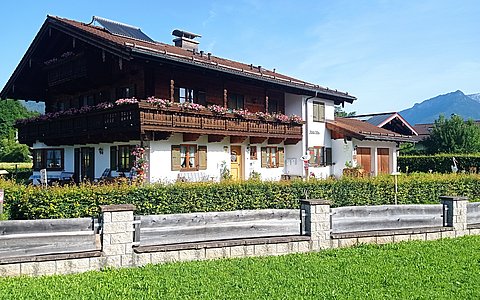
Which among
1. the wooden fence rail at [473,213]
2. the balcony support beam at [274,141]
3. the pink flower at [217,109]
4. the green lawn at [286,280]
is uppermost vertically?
the pink flower at [217,109]

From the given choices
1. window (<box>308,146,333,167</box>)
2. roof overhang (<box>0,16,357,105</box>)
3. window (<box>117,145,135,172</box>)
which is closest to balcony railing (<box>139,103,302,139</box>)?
roof overhang (<box>0,16,357,105</box>)

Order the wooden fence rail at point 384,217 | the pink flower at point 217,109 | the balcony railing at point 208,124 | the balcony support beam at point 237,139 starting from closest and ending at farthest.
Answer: the wooden fence rail at point 384,217
the balcony railing at point 208,124
the pink flower at point 217,109
the balcony support beam at point 237,139

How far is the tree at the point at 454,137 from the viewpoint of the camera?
1473 inches

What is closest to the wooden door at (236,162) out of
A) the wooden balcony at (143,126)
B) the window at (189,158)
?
the wooden balcony at (143,126)

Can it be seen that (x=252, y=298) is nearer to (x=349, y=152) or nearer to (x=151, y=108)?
(x=151, y=108)

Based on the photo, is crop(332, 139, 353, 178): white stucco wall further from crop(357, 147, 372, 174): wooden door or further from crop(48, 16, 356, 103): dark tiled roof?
crop(48, 16, 356, 103): dark tiled roof

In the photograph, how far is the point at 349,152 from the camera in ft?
84.3

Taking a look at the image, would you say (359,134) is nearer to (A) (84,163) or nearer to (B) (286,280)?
(A) (84,163)

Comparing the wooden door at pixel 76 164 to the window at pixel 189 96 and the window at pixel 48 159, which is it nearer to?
the window at pixel 48 159

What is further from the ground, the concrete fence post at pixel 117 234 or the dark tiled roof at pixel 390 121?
the dark tiled roof at pixel 390 121

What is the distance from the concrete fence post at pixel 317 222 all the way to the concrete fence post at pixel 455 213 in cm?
340

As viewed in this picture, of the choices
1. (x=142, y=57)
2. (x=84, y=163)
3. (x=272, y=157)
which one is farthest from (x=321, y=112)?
(x=84, y=163)

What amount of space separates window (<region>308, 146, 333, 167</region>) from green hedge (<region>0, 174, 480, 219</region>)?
841 cm

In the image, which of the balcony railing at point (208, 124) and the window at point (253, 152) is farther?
the window at point (253, 152)
